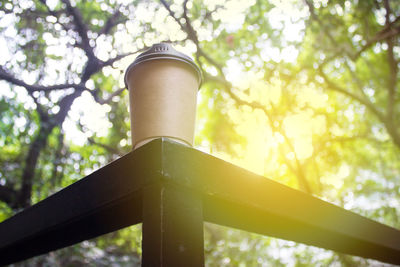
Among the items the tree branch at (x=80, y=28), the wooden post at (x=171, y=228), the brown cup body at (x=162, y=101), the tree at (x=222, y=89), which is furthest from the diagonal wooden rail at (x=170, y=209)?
the tree branch at (x=80, y=28)

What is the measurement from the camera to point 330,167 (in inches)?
178

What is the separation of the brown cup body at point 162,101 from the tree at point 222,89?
1841 millimetres

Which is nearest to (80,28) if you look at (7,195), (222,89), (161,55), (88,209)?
(7,195)

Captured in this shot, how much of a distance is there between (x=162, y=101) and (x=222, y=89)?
337 cm

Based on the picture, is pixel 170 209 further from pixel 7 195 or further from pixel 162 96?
pixel 7 195

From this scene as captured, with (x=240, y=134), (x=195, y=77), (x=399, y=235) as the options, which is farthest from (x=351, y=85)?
(x=195, y=77)

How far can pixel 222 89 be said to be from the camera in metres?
4.08

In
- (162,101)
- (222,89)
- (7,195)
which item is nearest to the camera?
(162,101)

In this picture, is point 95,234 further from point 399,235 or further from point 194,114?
point 399,235

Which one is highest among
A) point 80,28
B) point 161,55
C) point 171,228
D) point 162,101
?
point 80,28

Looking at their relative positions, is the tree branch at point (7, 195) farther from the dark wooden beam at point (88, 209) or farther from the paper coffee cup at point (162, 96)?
the paper coffee cup at point (162, 96)

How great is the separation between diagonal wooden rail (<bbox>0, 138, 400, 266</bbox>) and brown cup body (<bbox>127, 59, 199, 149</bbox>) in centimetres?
14

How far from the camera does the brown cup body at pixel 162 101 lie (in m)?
0.73

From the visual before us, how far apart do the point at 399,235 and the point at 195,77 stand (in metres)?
0.96
